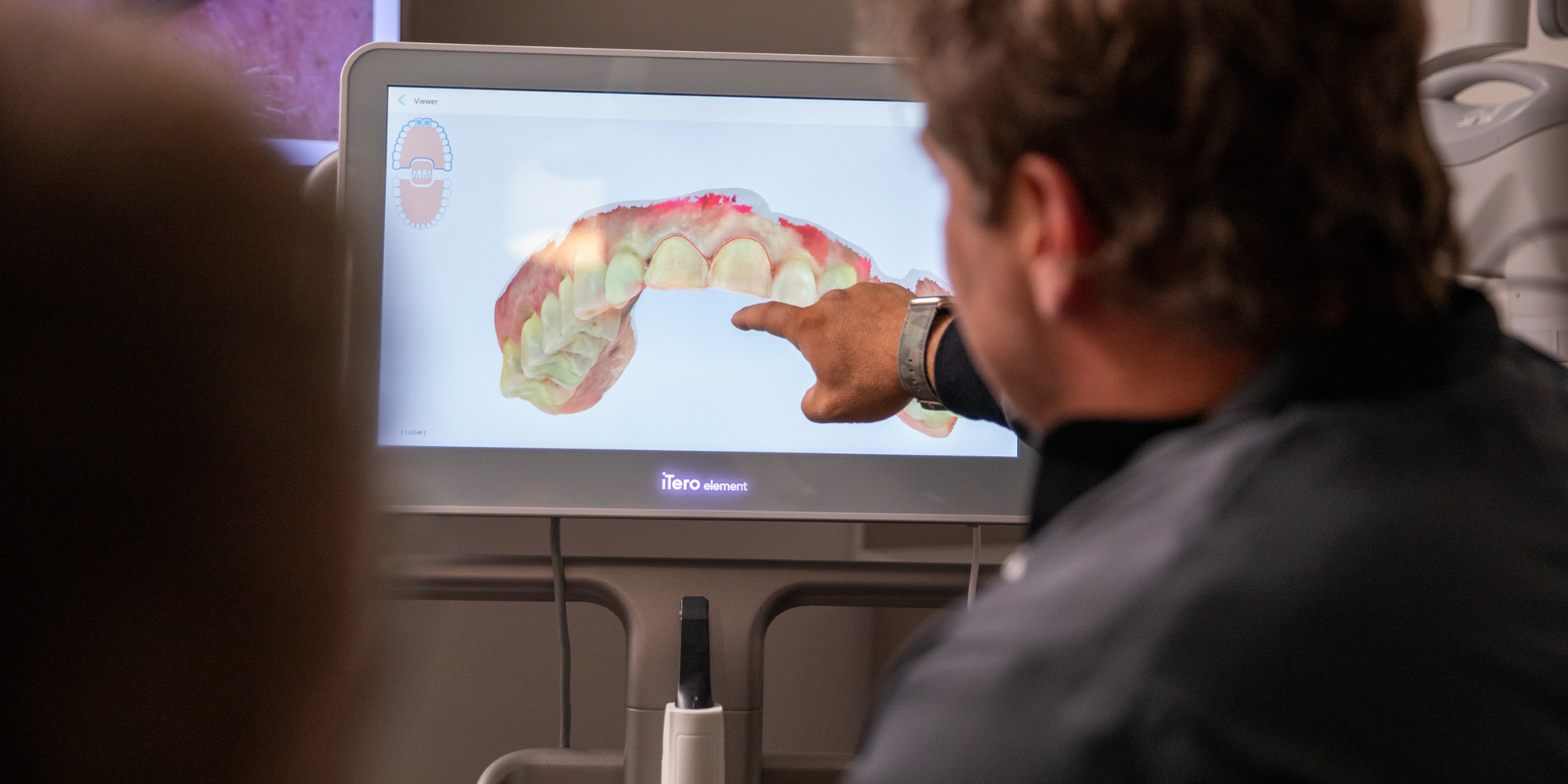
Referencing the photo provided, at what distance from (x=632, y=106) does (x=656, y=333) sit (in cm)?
22

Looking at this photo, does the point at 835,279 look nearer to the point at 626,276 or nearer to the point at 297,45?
the point at 626,276

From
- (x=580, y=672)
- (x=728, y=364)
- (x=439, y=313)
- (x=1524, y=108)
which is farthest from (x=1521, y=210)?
(x=580, y=672)

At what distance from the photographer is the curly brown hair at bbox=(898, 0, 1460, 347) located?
0.45m

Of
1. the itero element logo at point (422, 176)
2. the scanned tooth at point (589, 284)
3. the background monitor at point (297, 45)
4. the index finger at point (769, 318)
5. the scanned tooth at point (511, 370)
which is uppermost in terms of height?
the background monitor at point (297, 45)

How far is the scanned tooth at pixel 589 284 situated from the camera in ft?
3.66

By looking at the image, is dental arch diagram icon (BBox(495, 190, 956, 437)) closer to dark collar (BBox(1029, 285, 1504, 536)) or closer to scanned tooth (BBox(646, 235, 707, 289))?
scanned tooth (BBox(646, 235, 707, 289))

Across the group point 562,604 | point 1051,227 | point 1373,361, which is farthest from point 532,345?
point 1373,361

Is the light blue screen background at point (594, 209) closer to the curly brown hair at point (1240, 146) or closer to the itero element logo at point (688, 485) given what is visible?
the itero element logo at point (688, 485)

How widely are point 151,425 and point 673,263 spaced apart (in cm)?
82

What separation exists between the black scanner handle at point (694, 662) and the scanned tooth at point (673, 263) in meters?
0.31

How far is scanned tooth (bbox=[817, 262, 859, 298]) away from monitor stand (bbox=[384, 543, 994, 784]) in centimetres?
27

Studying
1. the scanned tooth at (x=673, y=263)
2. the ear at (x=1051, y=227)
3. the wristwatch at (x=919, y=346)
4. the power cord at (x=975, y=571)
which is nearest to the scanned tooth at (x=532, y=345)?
the scanned tooth at (x=673, y=263)

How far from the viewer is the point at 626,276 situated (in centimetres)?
112

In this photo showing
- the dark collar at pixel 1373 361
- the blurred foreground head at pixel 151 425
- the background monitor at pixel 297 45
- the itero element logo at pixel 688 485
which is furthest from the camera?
the background monitor at pixel 297 45
